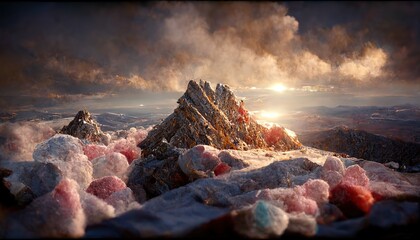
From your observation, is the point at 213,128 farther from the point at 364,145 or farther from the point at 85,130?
the point at 364,145

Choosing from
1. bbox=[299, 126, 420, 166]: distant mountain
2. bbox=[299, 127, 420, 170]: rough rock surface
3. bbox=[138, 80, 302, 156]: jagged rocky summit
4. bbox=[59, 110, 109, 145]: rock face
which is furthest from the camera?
bbox=[299, 126, 420, 166]: distant mountain

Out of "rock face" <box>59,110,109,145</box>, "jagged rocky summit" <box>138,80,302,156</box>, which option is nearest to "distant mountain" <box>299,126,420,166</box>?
"rock face" <box>59,110,109,145</box>

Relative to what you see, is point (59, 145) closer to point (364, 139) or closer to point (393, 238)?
point (393, 238)

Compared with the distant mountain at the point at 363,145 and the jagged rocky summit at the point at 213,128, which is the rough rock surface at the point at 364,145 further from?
the jagged rocky summit at the point at 213,128

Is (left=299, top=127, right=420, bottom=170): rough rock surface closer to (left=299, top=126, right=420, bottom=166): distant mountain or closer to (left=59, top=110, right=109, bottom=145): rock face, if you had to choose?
(left=299, top=126, right=420, bottom=166): distant mountain

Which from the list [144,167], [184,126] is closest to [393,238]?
[144,167]

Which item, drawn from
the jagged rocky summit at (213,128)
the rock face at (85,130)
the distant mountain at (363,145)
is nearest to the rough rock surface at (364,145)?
the distant mountain at (363,145)
